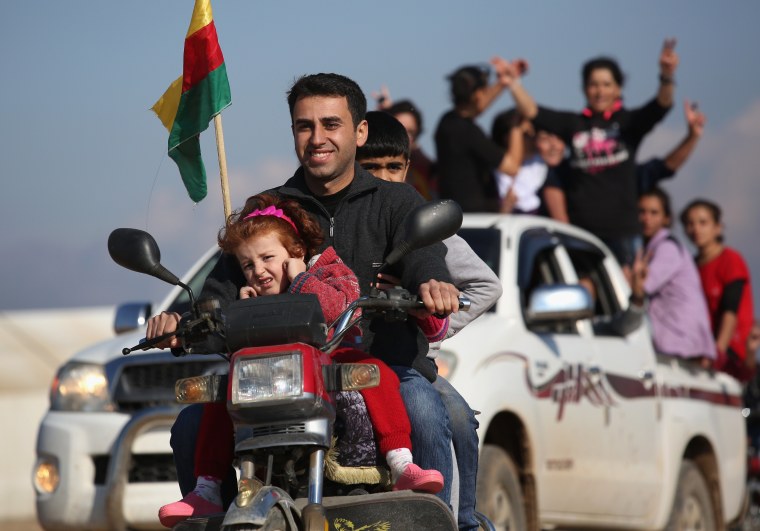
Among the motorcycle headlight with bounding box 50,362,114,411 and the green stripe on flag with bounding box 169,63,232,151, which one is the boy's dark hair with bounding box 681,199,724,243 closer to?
the motorcycle headlight with bounding box 50,362,114,411

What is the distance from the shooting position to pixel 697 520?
9.52m

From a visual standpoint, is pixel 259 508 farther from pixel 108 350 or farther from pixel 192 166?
pixel 108 350

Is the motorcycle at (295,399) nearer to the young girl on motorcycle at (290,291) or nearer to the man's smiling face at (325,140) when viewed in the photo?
the young girl on motorcycle at (290,291)

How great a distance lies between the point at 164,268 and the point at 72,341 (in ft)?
35.3

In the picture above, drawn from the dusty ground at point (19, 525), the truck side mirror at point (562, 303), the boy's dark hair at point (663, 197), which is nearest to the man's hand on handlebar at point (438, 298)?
the truck side mirror at point (562, 303)

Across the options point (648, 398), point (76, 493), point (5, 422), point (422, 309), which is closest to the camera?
point (422, 309)

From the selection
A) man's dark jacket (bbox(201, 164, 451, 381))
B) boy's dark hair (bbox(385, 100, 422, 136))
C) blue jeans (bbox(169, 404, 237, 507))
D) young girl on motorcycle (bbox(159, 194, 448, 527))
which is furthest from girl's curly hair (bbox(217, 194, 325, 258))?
boy's dark hair (bbox(385, 100, 422, 136))

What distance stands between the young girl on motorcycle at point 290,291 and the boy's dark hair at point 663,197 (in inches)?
261

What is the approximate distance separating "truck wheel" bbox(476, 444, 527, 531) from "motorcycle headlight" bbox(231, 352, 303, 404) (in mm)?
3203

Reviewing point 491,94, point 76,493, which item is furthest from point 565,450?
point 491,94

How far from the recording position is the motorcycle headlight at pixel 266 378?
400cm

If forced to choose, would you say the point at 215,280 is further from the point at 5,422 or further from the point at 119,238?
Result: the point at 5,422

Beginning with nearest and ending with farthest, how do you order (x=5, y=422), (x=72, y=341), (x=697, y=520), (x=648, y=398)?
(x=648, y=398)
(x=697, y=520)
(x=5, y=422)
(x=72, y=341)

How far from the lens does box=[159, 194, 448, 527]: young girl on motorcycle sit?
171 inches
